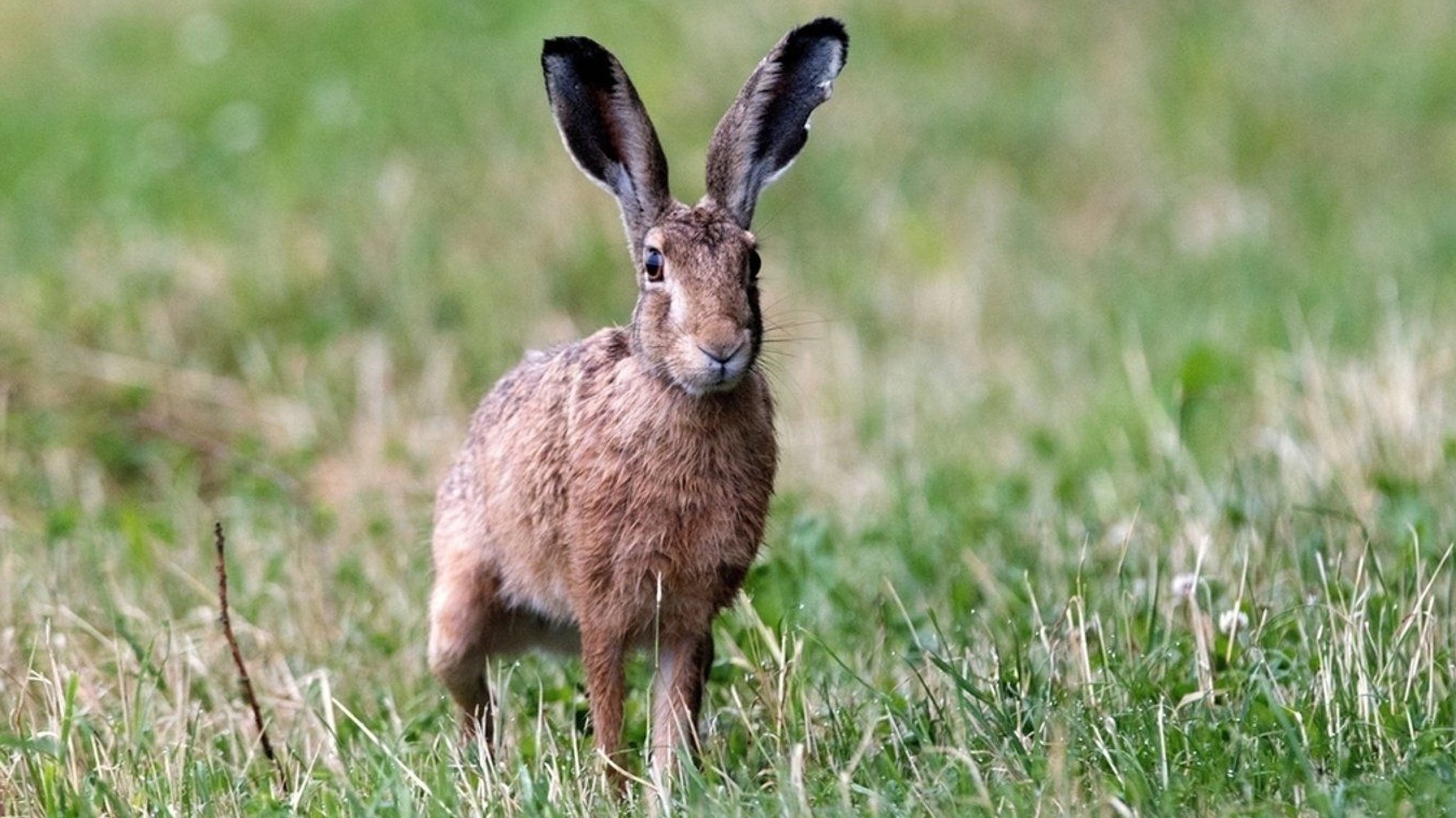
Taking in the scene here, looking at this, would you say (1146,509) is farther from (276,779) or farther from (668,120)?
(668,120)

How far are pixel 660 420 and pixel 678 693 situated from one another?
0.63 m

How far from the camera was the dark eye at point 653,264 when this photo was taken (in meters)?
4.56

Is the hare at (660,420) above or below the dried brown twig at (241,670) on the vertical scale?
above

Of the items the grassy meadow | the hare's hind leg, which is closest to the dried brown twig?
the grassy meadow

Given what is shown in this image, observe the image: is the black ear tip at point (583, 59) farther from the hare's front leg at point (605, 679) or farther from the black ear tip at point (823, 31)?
the hare's front leg at point (605, 679)

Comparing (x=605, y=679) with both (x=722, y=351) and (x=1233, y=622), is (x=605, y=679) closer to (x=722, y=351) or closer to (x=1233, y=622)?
(x=722, y=351)

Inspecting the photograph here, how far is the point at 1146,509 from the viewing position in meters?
6.54

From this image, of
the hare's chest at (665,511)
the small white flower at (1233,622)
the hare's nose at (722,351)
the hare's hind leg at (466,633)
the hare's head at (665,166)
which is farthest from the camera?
the hare's hind leg at (466,633)

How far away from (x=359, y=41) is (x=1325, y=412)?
7098 mm

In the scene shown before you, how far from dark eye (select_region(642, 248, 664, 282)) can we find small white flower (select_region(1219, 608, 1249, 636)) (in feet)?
5.37

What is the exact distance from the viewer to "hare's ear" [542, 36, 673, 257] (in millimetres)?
4719

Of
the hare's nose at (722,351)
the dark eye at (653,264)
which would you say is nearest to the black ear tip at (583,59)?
the dark eye at (653,264)

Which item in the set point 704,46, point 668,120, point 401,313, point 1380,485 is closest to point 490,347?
point 401,313

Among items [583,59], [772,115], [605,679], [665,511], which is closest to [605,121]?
[583,59]
